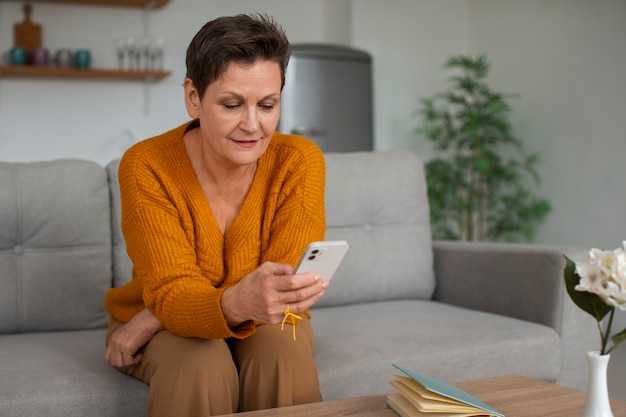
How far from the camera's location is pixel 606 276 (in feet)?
3.63

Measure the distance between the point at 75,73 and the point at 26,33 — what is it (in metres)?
0.40

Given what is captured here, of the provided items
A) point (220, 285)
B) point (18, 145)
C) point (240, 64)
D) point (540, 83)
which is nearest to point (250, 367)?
point (220, 285)

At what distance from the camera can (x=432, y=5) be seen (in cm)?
534

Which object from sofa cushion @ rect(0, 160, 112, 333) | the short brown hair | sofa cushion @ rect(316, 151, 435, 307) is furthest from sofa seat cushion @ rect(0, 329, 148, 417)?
sofa cushion @ rect(316, 151, 435, 307)

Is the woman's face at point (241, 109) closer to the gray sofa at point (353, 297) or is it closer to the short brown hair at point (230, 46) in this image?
the short brown hair at point (230, 46)

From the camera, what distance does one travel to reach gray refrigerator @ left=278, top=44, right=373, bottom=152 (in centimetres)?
488

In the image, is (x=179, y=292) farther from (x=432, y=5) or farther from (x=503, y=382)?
(x=432, y=5)

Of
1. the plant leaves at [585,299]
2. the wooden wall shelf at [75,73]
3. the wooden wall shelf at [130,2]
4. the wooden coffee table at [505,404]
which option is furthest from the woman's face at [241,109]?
the wooden wall shelf at [130,2]

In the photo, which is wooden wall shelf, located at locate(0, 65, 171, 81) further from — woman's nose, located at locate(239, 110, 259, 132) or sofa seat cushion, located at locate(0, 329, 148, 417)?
woman's nose, located at locate(239, 110, 259, 132)

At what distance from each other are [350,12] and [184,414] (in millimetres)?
4266

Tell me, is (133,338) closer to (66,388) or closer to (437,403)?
(66,388)

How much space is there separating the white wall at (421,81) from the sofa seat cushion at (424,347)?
2.12 m

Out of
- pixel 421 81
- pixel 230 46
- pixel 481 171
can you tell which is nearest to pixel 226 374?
pixel 230 46

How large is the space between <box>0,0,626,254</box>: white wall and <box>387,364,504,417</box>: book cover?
9.98ft
